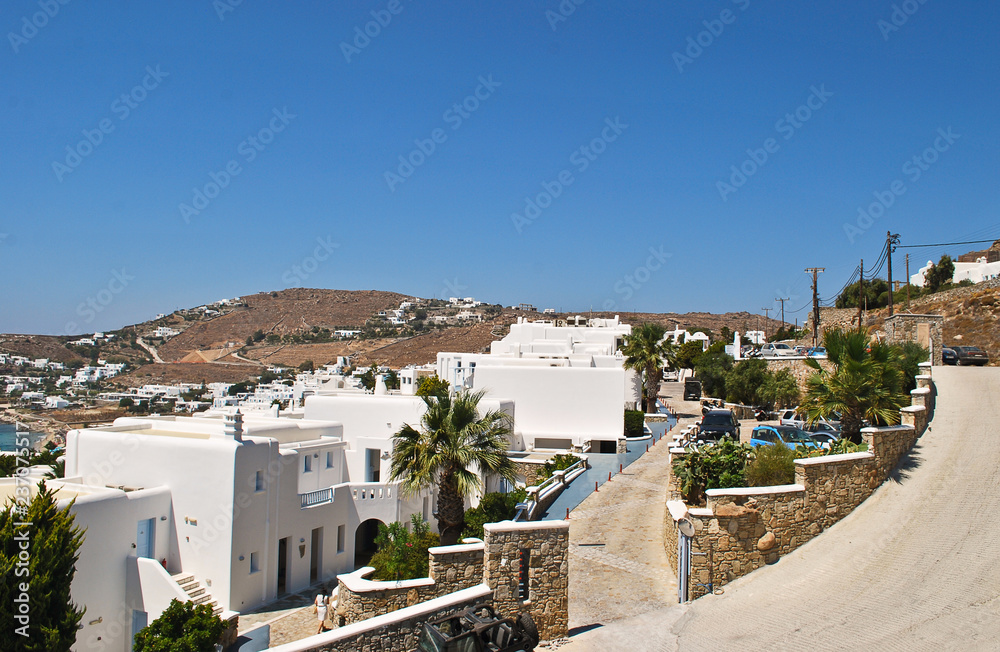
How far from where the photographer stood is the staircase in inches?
670

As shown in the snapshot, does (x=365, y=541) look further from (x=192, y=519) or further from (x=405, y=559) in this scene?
(x=405, y=559)

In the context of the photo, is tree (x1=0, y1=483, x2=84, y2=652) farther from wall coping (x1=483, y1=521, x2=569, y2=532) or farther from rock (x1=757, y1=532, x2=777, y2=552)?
rock (x1=757, y1=532, x2=777, y2=552)

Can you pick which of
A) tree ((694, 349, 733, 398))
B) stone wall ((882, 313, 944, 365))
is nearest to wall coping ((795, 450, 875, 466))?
stone wall ((882, 313, 944, 365))

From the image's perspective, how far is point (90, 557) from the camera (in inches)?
610

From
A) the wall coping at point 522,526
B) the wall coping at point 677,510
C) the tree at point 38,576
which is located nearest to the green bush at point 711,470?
the wall coping at point 677,510

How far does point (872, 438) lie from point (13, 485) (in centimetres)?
2116

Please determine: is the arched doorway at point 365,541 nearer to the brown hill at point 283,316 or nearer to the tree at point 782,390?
the tree at point 782,390

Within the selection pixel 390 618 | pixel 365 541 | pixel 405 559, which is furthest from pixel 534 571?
pixel 365 541

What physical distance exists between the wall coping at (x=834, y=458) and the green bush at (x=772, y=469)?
77 cm

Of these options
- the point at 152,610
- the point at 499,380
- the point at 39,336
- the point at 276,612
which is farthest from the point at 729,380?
the point at 39,336

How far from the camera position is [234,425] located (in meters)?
17.6

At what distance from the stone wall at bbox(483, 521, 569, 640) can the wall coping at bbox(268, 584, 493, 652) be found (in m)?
0.55

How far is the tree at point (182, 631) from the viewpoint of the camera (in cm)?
1402

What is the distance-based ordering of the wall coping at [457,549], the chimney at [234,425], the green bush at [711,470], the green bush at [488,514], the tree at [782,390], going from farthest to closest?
the tree at [782,390], the green bush at [488,514], the chimney at [234,425], the green bush at [711,470], the wall coping at [457,549]
